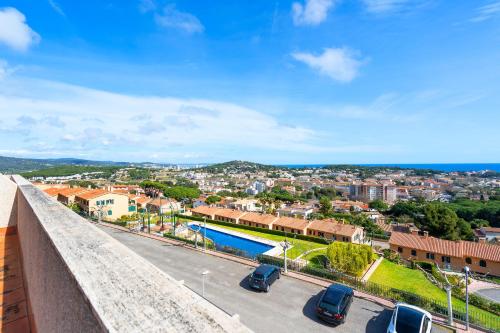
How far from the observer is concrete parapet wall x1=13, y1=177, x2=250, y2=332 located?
128 inches

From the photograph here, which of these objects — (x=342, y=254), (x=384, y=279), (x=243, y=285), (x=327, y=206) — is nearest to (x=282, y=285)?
(x=243, y=285)

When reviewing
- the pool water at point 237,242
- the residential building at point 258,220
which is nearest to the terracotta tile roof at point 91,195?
the pool water at point 237,242

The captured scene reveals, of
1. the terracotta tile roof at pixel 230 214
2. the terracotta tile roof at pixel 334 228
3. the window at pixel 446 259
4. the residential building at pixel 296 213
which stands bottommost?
Answer: the residential building at pixel 296 213

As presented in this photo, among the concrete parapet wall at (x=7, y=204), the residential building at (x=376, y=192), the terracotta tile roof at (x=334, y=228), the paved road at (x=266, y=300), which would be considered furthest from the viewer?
the residential building at (x=376, y=192)

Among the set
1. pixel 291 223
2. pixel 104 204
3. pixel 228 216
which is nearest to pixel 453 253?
pixel 291 223

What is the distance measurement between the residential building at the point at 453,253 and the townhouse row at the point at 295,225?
5.96 meters

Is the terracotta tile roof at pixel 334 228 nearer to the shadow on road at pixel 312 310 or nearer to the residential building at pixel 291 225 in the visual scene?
the residential building at pixel 291 225

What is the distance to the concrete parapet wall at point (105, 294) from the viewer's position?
3.26 m

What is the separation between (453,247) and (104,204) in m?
49.8

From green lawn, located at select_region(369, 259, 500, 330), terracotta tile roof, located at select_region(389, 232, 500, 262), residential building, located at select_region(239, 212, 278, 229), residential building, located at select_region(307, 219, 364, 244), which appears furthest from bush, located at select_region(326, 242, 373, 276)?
residential building, located at select_region(239, 212, 278, 229)

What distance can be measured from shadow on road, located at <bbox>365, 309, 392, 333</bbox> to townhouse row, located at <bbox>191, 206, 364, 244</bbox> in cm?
2393

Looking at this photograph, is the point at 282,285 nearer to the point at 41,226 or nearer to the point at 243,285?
the point at 243,285

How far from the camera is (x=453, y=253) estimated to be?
1190 inches

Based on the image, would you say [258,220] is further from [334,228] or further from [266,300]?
[266,300]
